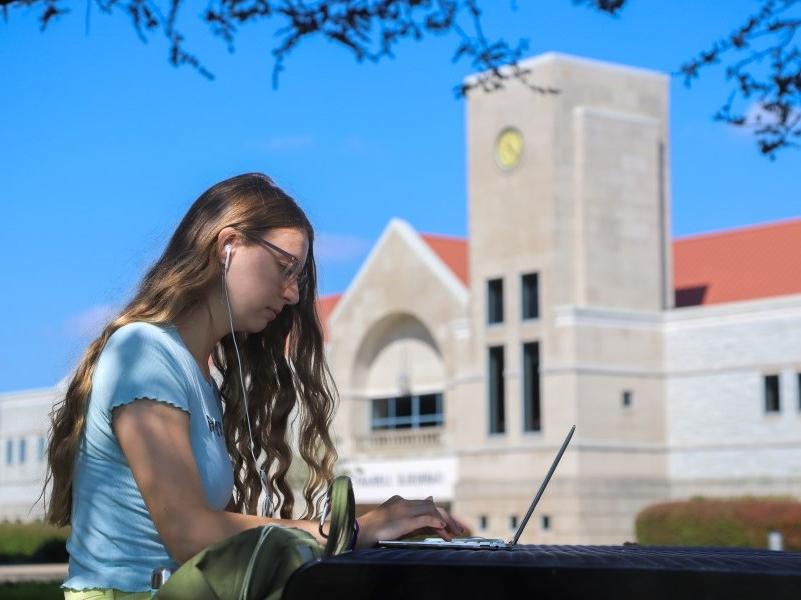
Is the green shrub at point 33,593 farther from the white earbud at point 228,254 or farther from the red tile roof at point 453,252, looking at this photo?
the red tile roof at point 453,252

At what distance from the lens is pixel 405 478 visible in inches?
2052

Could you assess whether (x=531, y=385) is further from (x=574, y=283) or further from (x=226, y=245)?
(x=226, y=245)

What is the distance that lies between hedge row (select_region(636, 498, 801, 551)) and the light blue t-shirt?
37.0 m

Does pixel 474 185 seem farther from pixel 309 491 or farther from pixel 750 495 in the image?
pixel 309 491

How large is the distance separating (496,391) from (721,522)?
10.4m

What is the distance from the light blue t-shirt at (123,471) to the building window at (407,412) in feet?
164

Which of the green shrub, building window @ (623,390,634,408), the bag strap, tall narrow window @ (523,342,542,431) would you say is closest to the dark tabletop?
the bag strap

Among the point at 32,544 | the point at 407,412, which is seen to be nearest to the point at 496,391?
the point at 407,412

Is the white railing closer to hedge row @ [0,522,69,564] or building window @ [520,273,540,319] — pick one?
building window @ [520,273,540,319]

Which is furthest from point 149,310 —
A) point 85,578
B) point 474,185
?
point 474,185

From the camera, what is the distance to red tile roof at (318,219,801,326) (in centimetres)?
4897

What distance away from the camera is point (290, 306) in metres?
3.16

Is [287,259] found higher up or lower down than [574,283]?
lower down

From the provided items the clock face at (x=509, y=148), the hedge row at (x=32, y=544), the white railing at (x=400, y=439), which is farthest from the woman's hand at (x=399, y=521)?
the white railing at (x=400, y=439)
